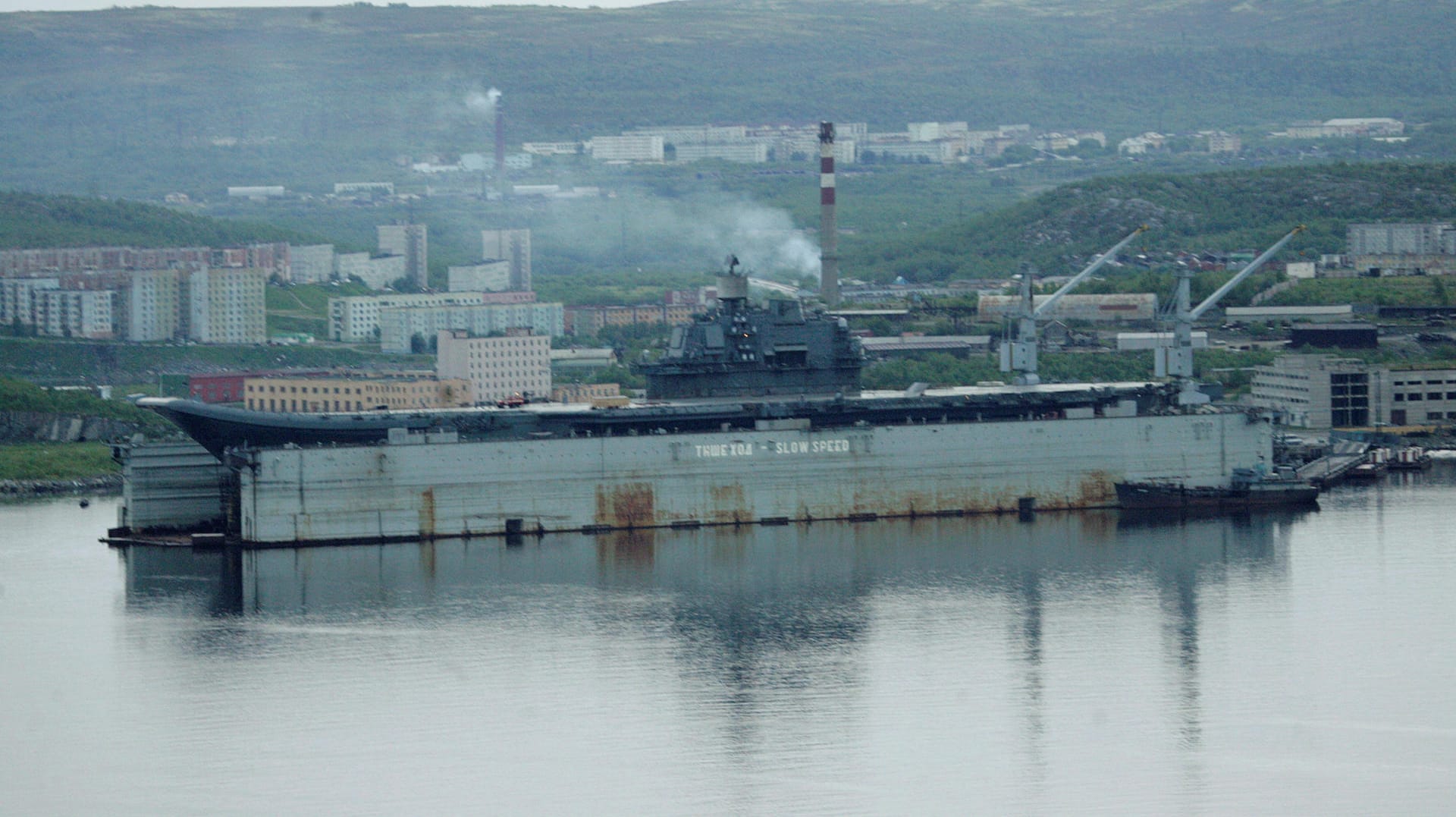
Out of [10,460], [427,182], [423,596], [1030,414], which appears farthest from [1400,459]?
[427,182]

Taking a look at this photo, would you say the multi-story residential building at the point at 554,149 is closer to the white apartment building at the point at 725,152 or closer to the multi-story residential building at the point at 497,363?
the white apartment building at the point at 725,152

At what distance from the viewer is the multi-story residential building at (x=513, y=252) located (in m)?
113

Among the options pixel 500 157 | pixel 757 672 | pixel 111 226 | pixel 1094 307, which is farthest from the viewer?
pixel 500 157

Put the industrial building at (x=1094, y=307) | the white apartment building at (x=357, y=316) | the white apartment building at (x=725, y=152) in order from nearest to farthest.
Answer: the industrial building at (x=1094, y=307) → the white apartment building at (x=357, y=316) → the white apartment building at (x=725, y=152)

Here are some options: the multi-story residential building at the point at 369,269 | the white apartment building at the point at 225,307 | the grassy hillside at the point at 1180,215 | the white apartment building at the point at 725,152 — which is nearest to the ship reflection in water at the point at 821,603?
the white apartment building at the point at 225,307

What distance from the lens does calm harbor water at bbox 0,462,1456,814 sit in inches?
1006

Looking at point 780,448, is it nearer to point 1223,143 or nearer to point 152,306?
point 152,306

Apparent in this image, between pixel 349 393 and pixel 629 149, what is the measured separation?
321 ft

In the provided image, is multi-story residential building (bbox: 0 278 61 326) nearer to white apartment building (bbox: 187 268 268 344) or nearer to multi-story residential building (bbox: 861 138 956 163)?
white apartment building (bbox: 187 268 268 344)

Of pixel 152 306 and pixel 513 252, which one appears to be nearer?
pixel 152 306

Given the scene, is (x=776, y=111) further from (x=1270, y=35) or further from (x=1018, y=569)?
(x=1018, y=569)

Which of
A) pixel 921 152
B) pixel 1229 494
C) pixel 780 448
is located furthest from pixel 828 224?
pixel 921 152

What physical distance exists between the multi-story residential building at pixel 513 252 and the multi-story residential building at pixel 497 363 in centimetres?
4131

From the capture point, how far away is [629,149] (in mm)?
160250
